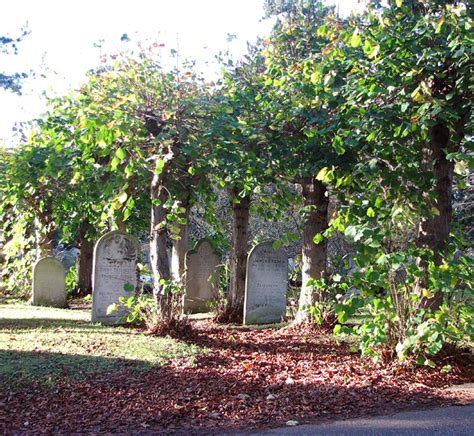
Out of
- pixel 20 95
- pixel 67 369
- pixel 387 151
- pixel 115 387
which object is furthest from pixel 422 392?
pixel 20 95

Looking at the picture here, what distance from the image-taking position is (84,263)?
61.0ft

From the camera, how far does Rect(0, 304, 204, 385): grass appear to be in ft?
21.2

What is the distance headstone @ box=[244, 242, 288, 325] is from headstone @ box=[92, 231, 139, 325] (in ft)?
8.08

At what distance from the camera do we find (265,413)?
5285 mm

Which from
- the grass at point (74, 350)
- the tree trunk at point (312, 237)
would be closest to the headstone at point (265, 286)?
the tree trunk at point (312, 237)

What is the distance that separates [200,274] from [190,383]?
7960mm

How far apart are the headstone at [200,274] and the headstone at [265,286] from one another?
2.10 m

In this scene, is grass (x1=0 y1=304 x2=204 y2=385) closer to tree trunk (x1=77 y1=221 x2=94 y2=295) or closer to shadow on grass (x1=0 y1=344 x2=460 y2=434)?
shadow on grass (x1=0 y1=344 x2=460 y2=434)

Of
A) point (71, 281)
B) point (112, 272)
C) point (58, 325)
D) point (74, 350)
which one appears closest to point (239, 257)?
point (112, 272)

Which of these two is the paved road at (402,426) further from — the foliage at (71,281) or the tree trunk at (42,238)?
the foliage at (71,281)

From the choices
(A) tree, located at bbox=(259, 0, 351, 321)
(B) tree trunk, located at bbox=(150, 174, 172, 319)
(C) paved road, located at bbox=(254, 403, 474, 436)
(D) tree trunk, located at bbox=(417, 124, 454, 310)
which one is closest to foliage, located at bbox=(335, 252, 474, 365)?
(D) tree trunk, located at bbox=(417, 124, 454, 310)

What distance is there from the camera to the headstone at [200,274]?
14.0m

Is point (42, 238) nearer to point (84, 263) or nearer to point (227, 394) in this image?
point (84, 263)

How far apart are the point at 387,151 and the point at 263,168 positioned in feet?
9.88
